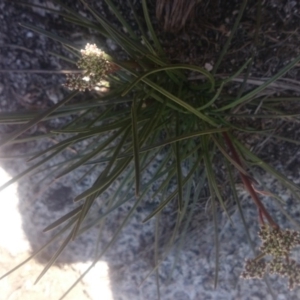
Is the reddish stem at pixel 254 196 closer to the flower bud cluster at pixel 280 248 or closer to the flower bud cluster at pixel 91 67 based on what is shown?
the flower bud cluster at pixel 280 248

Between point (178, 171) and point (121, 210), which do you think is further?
point (121, 210)

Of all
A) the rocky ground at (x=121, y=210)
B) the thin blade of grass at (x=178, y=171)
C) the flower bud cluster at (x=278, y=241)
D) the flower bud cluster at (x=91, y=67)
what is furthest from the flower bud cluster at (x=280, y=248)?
the flower bud cluster at (x=91, y=67)

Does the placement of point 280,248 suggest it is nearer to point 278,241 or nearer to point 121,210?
point 278,241

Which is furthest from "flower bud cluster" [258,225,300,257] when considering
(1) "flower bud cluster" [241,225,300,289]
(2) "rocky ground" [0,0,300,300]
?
(2) "rocky ground" [0,0,300,300]

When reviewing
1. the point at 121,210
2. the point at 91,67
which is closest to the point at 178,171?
the point at 91,67

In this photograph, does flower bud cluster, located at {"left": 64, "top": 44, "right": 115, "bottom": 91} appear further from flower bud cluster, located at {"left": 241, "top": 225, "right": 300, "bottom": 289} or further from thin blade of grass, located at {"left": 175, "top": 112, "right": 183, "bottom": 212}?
flower bud cluster, located at {"left": 241, "top": 225, "right": 300, "bottom": 289}

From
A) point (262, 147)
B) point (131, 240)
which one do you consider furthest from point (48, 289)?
point (262, 147)

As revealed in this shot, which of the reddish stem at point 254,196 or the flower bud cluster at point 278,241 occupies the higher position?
the reddish stem at point 254,196
